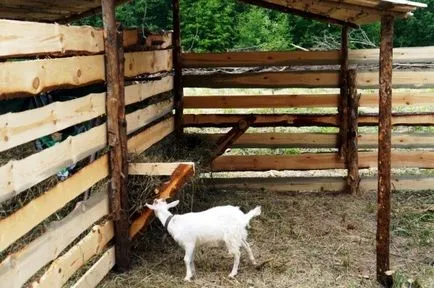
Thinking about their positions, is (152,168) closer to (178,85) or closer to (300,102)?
(178,85)

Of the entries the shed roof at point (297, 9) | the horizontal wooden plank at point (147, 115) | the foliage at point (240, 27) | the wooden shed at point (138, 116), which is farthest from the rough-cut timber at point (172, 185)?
the foliage at point (240, 27)

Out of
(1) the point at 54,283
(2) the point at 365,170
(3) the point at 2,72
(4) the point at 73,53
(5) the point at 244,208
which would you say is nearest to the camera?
(3) the point at 2,72

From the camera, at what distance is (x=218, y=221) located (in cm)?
504

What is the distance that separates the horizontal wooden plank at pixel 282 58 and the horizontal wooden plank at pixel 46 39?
3.13 metres

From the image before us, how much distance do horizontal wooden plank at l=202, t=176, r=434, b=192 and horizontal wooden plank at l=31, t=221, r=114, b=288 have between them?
10.6ft

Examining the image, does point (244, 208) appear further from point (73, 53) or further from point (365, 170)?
point (73, 53)

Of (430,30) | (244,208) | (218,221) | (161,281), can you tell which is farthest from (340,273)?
(430,30)

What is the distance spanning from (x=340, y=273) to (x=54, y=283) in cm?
247

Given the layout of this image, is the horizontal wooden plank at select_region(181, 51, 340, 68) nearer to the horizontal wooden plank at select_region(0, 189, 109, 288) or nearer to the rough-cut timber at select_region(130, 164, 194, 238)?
the rough-cut timber at select_region(130, 164, 194, 238)

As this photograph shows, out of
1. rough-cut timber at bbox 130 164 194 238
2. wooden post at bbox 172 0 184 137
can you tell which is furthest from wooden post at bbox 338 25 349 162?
rough-cut timber at bbox 130 164 194 238

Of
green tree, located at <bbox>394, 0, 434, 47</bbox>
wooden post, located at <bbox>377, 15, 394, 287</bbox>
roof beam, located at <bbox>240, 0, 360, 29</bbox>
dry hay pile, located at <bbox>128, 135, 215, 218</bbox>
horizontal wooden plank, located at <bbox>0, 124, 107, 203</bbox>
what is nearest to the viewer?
horizontal wooden plank, located at <bbox>0, 124, 107, 203</bbox>

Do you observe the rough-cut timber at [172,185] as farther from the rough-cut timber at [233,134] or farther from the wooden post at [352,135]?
the wooden post at [352,135]

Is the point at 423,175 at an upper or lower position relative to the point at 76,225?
lower

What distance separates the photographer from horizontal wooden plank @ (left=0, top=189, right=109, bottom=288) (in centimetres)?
328
